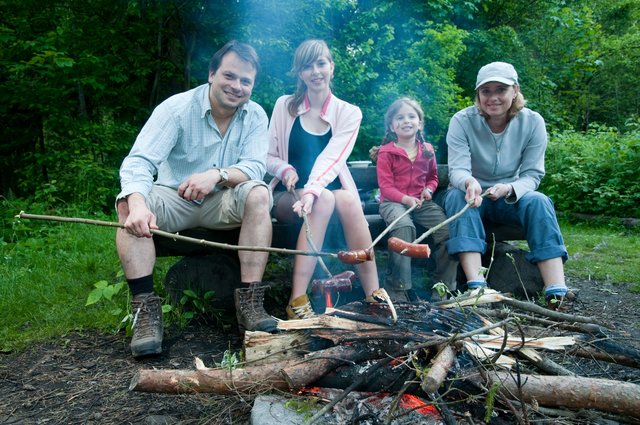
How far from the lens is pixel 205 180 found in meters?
3.37

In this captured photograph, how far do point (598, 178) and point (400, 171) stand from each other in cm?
719

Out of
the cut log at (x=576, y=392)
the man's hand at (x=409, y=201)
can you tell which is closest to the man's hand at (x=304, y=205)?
the man's hand at (x=409, y=201)

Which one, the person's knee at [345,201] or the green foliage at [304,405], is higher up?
the person's knee at [345,201]

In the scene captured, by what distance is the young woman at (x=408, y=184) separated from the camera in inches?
155

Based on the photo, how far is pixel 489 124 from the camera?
4.13 metres

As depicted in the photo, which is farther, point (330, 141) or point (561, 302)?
point (330, 141)

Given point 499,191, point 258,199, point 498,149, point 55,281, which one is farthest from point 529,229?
point 55,281

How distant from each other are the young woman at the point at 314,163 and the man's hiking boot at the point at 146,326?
821 mm

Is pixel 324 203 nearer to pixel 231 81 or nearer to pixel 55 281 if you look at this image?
pixel 231 81

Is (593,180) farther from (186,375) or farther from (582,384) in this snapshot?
(186,375)

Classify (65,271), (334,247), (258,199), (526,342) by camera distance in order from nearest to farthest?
(526,342) → (258,199) → (334,247) → (65,271)

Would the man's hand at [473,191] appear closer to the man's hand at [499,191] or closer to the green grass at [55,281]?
the man's hand at [499,191]

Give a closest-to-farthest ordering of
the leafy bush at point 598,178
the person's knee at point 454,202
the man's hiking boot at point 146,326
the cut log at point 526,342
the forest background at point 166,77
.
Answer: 1. the cut log at point 526,342
2. the man's hiking boot at point 146,326
3. the person's knee at point 454,202
4. the forest background at point 166,77
5. the leafy bush at point 598,178

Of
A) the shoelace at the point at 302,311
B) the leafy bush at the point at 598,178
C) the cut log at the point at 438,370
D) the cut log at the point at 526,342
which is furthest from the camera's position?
the leafy bush at the point at 598,178
